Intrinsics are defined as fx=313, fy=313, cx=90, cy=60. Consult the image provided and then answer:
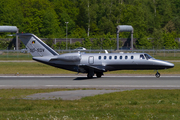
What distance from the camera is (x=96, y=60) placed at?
29828 mm

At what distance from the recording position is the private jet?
95.5ft

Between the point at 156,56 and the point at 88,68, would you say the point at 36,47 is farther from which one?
the point at 156,56

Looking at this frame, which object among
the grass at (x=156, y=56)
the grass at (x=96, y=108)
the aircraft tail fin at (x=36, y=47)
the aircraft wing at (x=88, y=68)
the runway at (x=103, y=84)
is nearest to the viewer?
the grass at (x=96, y=108)

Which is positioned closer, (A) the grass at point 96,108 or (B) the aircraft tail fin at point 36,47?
(A) the grass at point 96,108

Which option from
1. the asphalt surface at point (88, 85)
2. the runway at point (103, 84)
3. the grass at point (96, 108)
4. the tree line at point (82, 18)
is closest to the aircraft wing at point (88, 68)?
the runway at point (103, 84)

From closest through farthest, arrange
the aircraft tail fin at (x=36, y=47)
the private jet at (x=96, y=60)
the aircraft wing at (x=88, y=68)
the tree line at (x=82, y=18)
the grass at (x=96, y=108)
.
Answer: the grass at (x=96, y=108) → the aircraft wing at (x=88, y=68) → the private jet at (x=96, y=60) → the aircraft tail fin at (x=36, y=47) → the tree line at (x=82, y=18)

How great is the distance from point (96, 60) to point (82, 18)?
80.2 m

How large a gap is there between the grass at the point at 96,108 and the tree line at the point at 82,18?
75318mm

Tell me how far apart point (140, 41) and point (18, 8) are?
4524cm

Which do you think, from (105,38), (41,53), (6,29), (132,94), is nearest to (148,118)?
(132,94)

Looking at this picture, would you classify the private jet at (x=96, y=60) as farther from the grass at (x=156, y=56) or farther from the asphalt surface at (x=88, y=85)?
the grass at (x=156, y=56)

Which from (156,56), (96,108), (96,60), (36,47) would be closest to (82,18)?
(156,56)

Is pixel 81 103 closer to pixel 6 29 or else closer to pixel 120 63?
pixel 120 63

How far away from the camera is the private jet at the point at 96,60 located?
95.5 feet
